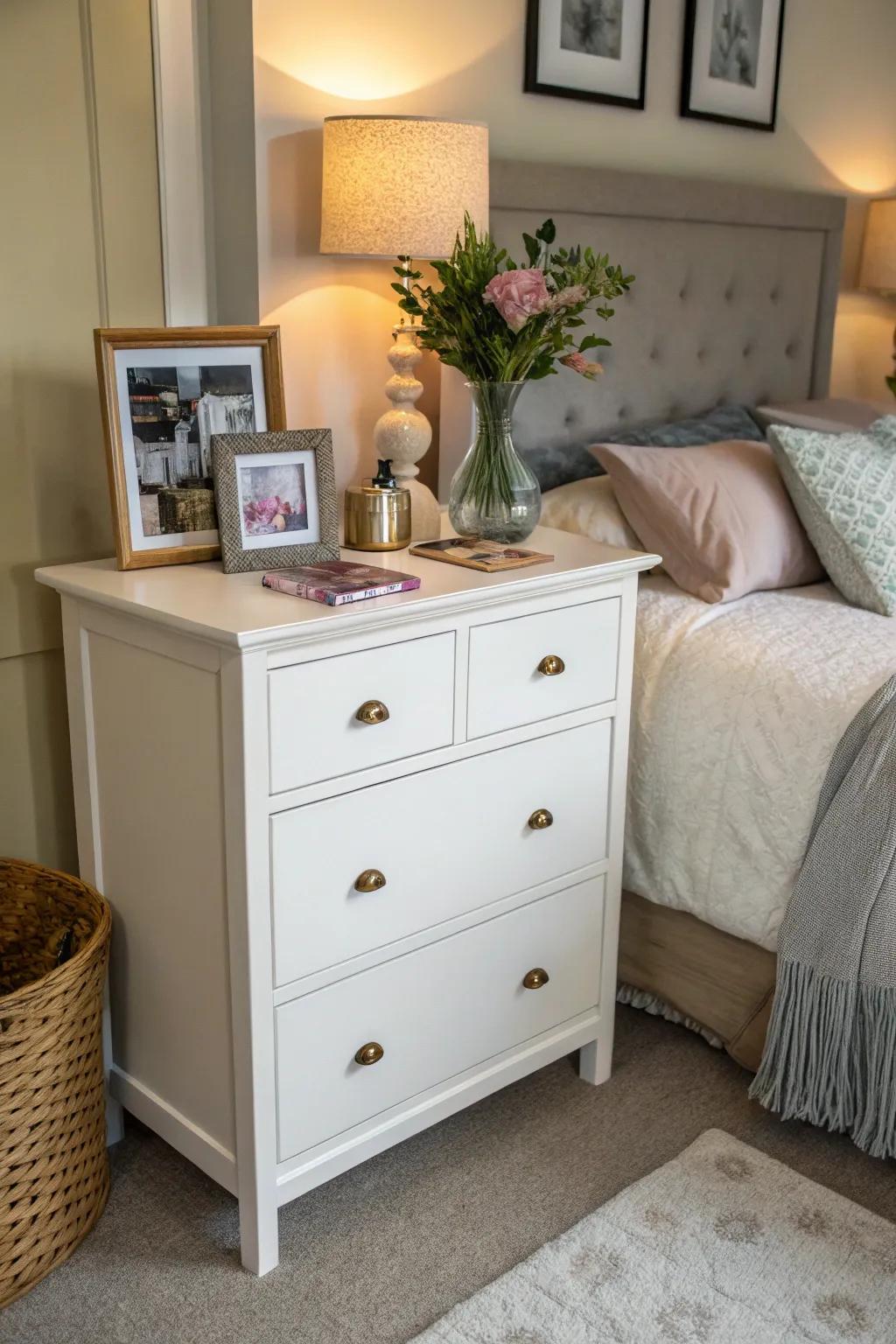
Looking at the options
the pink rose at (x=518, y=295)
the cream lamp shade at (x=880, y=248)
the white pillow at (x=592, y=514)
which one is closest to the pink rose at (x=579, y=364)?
the pink rose at (x=518, y=295)

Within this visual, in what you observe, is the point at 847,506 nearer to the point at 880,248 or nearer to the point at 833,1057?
the point at 833,1057

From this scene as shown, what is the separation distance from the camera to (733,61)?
2.83 metres

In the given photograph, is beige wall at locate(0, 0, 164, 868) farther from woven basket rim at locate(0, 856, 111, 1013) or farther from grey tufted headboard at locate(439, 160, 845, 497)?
grey tufted headboard at locate(439, 160, 845, 497)

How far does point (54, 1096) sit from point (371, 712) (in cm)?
63

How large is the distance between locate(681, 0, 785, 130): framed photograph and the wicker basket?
2115mm

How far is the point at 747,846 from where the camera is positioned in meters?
2.00

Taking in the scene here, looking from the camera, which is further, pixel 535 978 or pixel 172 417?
pixel 535 978

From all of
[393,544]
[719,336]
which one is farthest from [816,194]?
[393,544]

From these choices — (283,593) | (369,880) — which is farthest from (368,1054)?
(283,593)

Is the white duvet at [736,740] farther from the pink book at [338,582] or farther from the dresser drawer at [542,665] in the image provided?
→ the pink book at [338,582]

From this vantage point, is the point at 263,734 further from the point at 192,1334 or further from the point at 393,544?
the point at 192,1334

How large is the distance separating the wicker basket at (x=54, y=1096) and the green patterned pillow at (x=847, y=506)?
139cm

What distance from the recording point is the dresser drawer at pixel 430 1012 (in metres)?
1.65

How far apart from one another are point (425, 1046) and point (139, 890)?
1.49 feet
